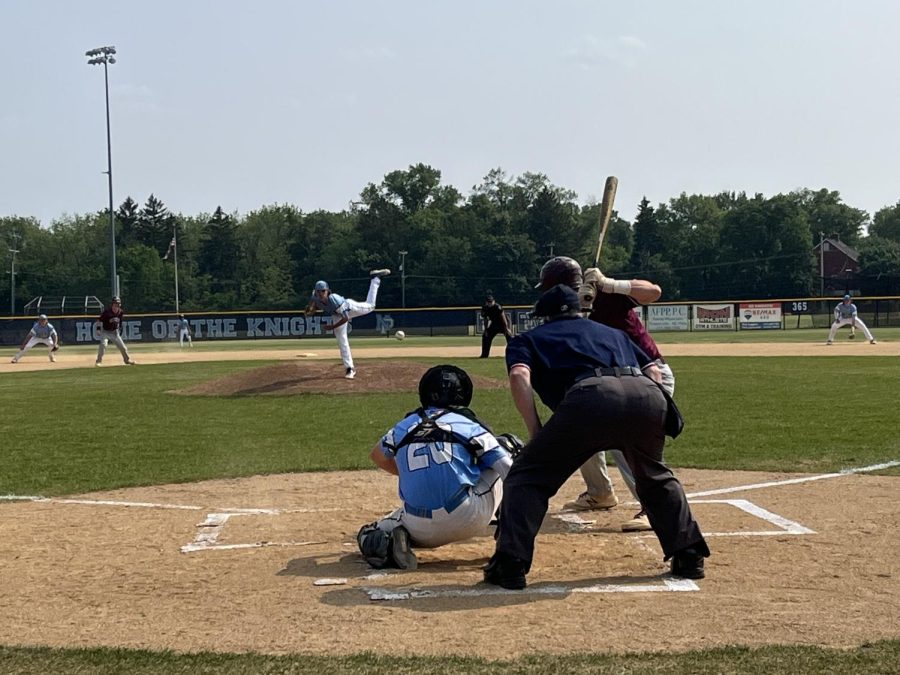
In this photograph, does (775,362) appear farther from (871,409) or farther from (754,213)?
(754,213)

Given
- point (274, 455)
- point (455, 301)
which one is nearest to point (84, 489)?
point (274, 455)

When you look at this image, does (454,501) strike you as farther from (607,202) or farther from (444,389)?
(607,202)

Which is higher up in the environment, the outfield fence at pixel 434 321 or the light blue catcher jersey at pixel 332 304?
the light blue catcher jersey at pixel 332 304

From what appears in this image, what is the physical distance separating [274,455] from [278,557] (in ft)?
16.0

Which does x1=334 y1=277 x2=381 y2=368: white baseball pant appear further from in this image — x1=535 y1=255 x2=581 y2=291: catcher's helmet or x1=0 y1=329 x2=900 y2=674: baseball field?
x1=535 y1=255 x2=581 y2=291: catcher's helmet

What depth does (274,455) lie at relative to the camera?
10852mm

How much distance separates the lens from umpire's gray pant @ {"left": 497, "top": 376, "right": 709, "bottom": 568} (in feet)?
16.5

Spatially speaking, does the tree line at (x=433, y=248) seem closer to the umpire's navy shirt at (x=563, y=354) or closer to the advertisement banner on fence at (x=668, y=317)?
the advertisement banner on fence at (x=668, y=317)

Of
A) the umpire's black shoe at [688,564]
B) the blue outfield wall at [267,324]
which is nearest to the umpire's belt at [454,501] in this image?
the umpire's black shoe at [688,564]

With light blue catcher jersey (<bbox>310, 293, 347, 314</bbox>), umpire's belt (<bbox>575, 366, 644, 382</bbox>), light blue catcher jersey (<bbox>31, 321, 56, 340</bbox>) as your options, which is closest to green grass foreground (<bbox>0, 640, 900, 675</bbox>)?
umpire's belt (<bbox>575, 366, 644, 382</bbox>)

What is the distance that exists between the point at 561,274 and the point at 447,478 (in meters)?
1.42

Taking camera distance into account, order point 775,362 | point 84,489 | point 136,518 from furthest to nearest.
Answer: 1. point 775,362
2. point 84,489
3. point 136,518

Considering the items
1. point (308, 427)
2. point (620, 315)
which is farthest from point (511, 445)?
point (308, 427)

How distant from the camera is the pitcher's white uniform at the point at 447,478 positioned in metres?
5.58
